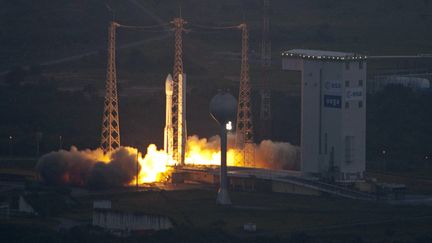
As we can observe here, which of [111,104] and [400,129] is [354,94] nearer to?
[111,104]

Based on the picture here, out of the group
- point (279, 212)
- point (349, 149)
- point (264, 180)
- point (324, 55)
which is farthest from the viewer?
point (324, 55)

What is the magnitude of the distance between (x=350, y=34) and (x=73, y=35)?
70.4ft

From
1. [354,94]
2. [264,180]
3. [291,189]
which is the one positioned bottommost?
[291,189]

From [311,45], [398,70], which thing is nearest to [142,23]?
[311,45]

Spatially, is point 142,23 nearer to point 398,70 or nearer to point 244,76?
point 398,70

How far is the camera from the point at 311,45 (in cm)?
12025

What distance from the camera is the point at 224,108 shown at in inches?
2653

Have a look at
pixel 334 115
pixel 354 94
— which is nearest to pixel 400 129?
pixel 354 94

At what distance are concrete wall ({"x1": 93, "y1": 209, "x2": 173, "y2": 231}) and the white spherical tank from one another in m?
8.97

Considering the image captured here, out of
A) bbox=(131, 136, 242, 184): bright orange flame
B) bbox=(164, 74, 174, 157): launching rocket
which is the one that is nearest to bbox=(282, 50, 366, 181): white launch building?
bbox=(131, 136, 242, 184): bright orange flame

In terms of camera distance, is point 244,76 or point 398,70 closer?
point 244,76

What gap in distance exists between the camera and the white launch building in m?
69.5

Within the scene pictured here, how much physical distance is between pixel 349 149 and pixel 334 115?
5.14ft

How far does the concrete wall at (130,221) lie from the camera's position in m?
59.1
